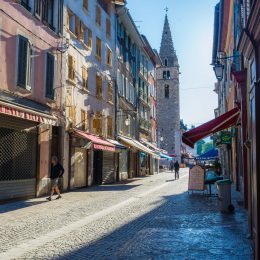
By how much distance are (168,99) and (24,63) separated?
2803 inches

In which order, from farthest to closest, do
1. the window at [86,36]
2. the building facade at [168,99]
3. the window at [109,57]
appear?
the building facade at [168,99]
the window at [109,57]
the window at [86,36]

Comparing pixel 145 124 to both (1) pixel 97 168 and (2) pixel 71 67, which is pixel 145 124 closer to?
(1) pixel 97 168

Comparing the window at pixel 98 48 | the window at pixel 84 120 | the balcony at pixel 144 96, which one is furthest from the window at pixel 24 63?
the balcony at pixel 144 96

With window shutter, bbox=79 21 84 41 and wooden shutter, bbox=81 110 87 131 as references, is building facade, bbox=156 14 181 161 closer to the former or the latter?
wooden shutter, bbox=81 110 87 131

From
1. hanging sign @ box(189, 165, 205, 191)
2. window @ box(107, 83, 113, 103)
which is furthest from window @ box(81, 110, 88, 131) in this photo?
hanging sign @ box(189, 165, 205, 191)

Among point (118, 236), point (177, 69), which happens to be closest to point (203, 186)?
point (118, 236)

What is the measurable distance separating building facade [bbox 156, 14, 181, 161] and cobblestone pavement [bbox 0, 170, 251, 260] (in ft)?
237

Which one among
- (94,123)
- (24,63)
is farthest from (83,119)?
(24,63)

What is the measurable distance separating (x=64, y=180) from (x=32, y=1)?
846 cm

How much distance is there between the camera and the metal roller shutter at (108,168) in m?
27.5

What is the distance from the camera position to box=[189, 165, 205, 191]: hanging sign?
1750 cm

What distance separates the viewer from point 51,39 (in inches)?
746

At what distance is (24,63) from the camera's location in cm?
1595

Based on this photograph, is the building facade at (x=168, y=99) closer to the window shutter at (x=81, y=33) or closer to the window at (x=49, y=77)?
the window shutter at (x=81, y=33)
